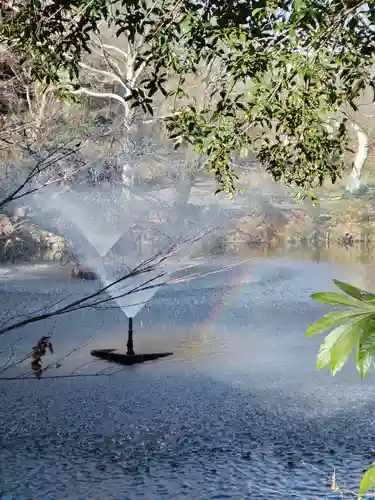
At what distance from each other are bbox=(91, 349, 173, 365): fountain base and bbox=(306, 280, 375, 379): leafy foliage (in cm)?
713

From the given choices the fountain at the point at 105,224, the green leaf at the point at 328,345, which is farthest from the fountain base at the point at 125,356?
the fountain at the point at 105,224

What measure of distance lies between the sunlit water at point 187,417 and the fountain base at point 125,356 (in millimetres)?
159

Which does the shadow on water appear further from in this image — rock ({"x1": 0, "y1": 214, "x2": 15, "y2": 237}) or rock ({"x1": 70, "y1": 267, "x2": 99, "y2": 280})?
rock ({"x1": 0, "y1": 214, "x2": 15, "y2": 237})

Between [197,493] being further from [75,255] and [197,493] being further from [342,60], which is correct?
[75,255]

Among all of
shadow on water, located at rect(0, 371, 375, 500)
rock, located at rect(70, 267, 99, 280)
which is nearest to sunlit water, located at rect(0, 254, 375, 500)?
shadow on water, located at rect(0, 371, 375, 500)

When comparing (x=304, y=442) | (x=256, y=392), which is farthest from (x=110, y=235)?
(x=304, y=442)

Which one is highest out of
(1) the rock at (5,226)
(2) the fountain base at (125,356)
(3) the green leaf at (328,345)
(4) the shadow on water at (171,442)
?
(1) the rock at (5,226)

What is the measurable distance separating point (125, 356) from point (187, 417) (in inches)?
84.2

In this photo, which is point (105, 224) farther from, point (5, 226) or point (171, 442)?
point (171, 442)

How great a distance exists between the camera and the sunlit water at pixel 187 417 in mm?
5008

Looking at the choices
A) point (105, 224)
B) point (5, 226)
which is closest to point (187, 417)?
point (5, 226)

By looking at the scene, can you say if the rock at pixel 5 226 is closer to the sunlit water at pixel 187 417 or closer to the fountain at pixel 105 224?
the fountain at pixel 105 224

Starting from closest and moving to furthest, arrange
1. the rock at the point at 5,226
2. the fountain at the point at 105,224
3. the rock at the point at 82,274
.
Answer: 1. the rock at the point at 82,274
2. the rock at the point at 5,226
3. the fountain at the point at 105,224

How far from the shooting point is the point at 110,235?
18.7m
